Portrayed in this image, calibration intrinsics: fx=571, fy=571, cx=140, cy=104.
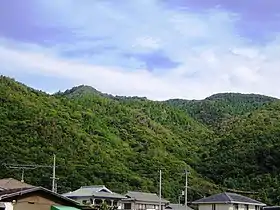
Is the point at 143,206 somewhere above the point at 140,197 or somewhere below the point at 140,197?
below

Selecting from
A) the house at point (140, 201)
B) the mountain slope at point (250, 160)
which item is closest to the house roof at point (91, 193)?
the house at point (140, 201)

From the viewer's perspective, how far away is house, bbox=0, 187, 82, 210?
21094 millimetres

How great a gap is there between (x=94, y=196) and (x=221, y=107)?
60.5 m

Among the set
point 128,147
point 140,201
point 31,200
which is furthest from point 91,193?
point 31,200

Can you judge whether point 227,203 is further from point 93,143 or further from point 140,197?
point 93,143

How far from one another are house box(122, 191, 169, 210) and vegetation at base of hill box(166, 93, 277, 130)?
34054 mm

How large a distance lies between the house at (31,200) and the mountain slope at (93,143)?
1033 inches

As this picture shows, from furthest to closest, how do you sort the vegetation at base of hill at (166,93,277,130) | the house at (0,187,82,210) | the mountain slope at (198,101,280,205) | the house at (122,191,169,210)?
the vegetation at base of hill at (166,93,277,130) < the mountain slope at (198,101,280,205) < the house at (122,191,169,210) < the house at (0,187,82,210)

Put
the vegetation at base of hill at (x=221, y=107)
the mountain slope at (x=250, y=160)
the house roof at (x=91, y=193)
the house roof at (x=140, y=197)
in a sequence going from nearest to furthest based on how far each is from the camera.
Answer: the house roof at (x=91, y=193)
the house roof at (x=140, y=197)
the mountain slope at (x=250, y=160)
the vegetation at base of hill at (x=221, y=107)

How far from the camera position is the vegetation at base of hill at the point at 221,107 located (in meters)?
94.1

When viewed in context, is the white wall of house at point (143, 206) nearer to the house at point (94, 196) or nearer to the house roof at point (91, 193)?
the house at point (94, 196)

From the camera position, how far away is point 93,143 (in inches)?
2398

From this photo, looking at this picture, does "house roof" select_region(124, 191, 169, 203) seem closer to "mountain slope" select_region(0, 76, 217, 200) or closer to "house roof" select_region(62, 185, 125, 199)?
"house roof" select_region(62, 185, 125, 199)

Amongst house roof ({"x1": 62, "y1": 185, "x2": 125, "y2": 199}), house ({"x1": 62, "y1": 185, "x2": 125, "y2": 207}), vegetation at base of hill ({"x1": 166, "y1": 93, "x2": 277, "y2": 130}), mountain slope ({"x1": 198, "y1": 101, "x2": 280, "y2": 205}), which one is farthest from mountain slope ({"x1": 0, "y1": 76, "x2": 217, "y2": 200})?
vegetation at base of hill ({"x1": 166, "y1": 93, "x2": 277, "y2": 130})
